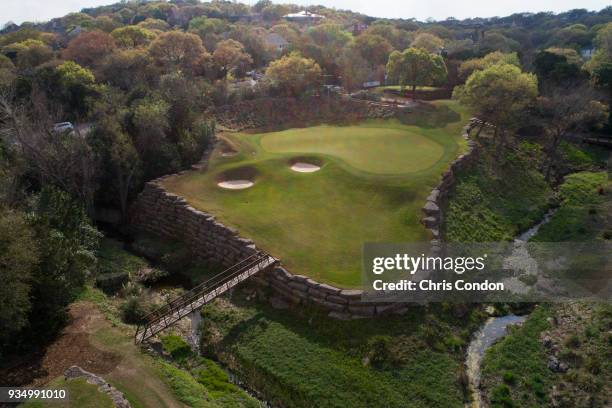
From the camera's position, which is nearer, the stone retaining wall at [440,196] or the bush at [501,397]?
the bush at [501,397]

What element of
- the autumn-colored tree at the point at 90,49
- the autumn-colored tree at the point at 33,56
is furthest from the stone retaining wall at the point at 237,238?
the autumn-colored tree at the point at 33,56

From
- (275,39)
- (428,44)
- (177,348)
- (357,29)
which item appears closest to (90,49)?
(275,39)

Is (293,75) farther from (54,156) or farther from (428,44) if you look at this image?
(428,44)

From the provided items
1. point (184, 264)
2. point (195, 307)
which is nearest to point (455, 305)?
point (195, 307)

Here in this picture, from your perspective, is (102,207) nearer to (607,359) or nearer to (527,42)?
(607,359)

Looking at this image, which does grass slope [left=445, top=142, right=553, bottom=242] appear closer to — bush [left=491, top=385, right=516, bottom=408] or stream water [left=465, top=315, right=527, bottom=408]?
stream water [left=465, top=315, right=527, bottom=408]

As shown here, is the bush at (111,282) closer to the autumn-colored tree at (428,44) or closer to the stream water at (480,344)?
the stream water at (480,344)
